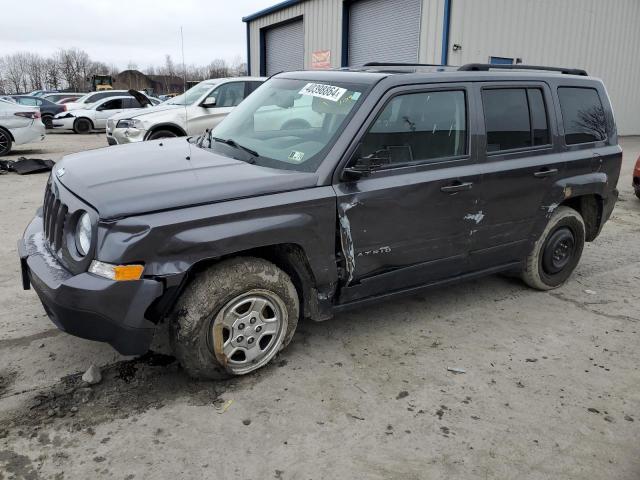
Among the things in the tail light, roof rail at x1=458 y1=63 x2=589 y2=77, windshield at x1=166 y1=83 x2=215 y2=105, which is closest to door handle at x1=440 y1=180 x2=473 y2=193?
roof rail at x1=458 y1=63 x2=589 y2=77

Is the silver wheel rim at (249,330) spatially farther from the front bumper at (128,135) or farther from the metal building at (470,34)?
the metal building at (470,34)

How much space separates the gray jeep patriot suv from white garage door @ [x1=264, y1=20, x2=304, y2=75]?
1635 cm

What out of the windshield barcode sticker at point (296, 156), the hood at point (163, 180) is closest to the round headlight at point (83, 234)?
the hood at point (163, 180)

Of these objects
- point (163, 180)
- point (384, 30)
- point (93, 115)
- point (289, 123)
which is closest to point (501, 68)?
point (289, 123)

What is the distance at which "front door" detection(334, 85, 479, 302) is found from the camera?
3.37 meters

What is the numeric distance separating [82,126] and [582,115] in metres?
19.5

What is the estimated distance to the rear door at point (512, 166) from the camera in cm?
394

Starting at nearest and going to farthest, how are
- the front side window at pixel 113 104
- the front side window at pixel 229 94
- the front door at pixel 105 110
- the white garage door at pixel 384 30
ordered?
the front side window at pixel 229 94 < the white garage door at pixel 384 30 < the front door at pixel 105 110 < the front side window at pixel 113 104

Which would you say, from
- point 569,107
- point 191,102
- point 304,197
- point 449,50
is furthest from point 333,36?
point 304,197

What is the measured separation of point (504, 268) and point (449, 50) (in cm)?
1100

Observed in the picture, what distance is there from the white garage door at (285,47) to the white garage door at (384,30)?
2939mm

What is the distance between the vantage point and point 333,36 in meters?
17.8

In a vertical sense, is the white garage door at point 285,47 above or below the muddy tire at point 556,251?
above

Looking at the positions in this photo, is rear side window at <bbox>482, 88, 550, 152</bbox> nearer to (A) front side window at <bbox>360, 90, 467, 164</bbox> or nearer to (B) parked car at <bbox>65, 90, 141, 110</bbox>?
(A) front side window at <bbox>360, 90, 467, 164</bbox>
